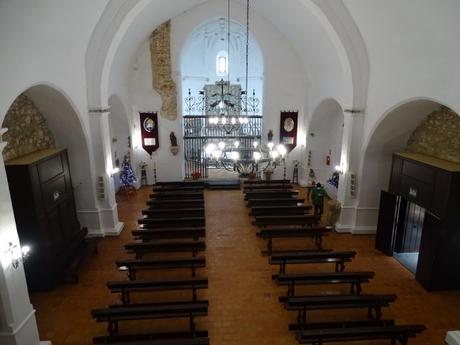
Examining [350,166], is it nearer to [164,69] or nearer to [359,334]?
[359,334]

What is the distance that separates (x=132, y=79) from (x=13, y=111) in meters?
7.94

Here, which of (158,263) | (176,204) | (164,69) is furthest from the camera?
(164,69)

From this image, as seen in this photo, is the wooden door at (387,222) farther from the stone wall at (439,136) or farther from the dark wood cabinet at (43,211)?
the dark wood cabinet at (43,211)

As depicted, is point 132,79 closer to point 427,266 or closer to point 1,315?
point 1,315

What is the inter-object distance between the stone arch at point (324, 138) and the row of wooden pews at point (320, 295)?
15.5 ft

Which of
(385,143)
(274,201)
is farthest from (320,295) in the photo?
(385,143)

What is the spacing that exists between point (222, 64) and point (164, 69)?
36.2 feet

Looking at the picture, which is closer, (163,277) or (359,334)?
(359,334)

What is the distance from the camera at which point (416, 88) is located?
8.09 meters

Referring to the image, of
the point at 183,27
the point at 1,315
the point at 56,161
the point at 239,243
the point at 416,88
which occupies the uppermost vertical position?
the point at 183,27

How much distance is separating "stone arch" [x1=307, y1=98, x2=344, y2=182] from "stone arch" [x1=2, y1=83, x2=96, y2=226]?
9.84 metres

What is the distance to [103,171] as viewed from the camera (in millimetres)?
11023

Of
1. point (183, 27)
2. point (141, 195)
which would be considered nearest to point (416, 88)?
point (183, 27)

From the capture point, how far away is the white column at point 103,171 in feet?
34.4
